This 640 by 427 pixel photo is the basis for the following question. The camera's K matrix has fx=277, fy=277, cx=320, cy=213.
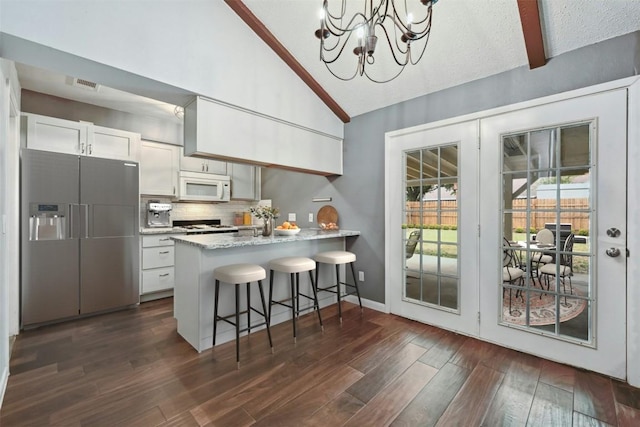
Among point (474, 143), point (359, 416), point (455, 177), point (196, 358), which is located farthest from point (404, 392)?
point (474, 143)

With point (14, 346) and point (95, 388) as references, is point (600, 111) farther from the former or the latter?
point (14, 346)

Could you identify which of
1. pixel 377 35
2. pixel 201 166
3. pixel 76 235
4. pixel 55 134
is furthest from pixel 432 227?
pixel 55 134

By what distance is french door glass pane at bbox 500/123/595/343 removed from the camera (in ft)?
6.95

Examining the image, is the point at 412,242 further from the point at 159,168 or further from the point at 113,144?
the point at 113,144

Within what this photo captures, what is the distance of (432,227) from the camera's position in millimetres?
2908

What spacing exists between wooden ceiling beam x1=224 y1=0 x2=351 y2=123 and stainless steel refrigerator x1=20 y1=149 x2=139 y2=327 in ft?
7.35

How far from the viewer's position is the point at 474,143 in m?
2.62

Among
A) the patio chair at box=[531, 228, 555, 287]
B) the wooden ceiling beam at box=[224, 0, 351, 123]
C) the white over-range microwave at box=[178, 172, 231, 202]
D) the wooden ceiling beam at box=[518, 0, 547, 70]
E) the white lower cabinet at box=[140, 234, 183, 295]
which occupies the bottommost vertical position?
the white lower cabinet at box=[140, 234, 183, 295]

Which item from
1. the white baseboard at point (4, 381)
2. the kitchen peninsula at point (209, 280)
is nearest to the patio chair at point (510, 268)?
the kitchen peninsula at point (209, 280)

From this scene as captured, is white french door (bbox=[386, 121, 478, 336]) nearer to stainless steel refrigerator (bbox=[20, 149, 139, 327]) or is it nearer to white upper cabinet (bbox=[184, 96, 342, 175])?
white upper cabinet (bbox=[184, 96, 342, 175])

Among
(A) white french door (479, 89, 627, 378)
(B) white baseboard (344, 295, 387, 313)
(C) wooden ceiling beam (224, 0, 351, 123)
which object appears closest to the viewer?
(A) white french door (479, 89, 627, 378)

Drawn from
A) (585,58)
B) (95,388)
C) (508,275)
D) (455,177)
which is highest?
(585,58)

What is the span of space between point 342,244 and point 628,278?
101 inches

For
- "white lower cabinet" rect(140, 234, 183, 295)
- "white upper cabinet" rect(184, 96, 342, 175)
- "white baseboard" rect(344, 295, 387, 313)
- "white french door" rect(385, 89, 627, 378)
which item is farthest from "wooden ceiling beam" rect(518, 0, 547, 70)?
"white lower cabinet" rect(140, 234, 183, 295)
